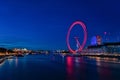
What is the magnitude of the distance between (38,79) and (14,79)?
2.98 m

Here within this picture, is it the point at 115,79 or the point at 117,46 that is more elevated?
the point at 117,46

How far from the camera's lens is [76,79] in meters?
26.5

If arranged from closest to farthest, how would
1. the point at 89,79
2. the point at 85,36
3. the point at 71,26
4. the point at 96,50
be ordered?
1. the point at 89,79
2. the point at 85,36
3. the point at 71,26
4. the point at 96,50

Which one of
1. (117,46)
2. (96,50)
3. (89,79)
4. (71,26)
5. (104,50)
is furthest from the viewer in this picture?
(96,50)

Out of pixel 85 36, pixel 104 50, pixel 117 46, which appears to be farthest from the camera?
pixel 104 50

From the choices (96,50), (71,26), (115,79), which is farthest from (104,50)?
(115,79)

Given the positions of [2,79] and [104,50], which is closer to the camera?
[2,79]

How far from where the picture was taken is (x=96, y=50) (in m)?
196

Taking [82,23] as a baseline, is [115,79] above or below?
below

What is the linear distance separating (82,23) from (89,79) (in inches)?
2725

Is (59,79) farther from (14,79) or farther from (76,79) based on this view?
(14,79)

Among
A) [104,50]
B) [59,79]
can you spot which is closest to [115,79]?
[59,79]

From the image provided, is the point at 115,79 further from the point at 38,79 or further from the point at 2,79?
the point at 2,79

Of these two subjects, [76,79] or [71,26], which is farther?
[71,26]
